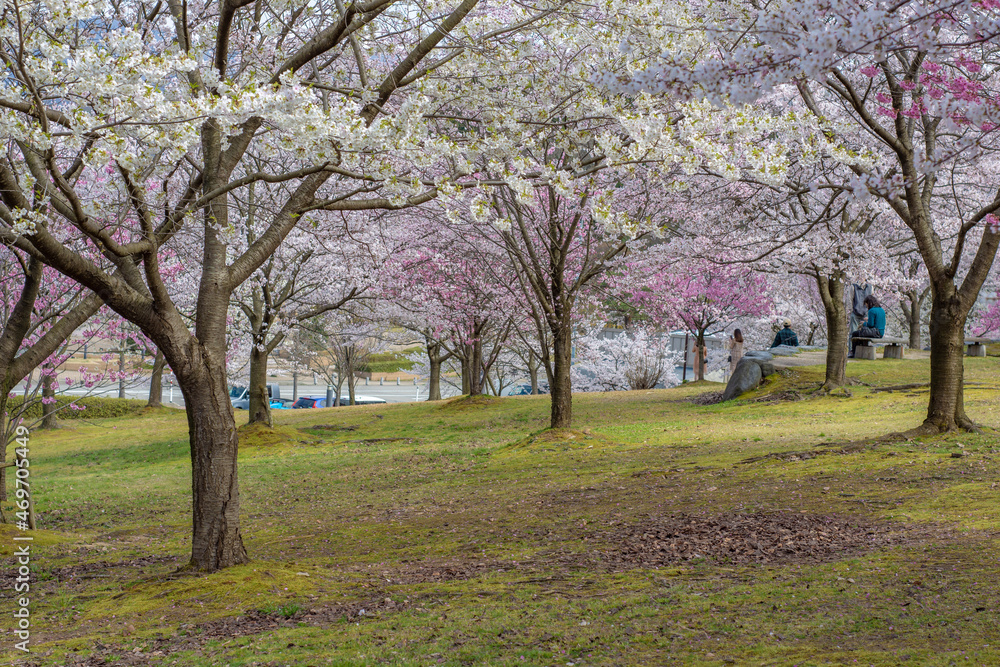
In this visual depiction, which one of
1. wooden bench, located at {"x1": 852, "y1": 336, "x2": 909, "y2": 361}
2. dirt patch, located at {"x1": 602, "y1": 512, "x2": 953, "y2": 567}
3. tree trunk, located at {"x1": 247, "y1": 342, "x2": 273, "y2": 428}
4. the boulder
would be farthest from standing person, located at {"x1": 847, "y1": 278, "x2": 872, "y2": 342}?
dirt patch, located at {"x1": 602, "y1": 512, "x2": 953, "y2": 567}

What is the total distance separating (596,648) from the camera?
4.27 metres

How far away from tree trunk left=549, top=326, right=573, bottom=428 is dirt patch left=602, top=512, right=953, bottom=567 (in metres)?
6.01

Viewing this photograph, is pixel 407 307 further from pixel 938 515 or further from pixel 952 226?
pixel 938 515

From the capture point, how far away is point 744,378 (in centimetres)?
1834

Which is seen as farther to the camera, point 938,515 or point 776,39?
point 938,515

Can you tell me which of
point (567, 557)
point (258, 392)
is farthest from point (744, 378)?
point (567, 557)

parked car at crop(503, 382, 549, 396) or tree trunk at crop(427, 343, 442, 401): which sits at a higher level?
tree trunk at crop(427, 343, 442, 401)

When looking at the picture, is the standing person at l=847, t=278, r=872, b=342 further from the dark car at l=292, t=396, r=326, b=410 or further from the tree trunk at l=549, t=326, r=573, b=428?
the dark car at l=292, t=396, r=326, b=410

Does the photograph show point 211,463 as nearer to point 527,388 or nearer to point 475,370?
point 475,370

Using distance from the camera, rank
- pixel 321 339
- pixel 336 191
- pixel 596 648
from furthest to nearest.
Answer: pixel 321 339, pixel 336 191, pixel 596 648

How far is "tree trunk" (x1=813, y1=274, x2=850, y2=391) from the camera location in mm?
15578

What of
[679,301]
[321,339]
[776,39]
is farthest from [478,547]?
[321,339]

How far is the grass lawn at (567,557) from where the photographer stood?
4391 millimetres

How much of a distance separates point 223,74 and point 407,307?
15.5 meters
